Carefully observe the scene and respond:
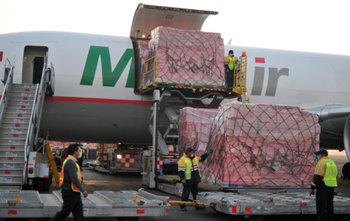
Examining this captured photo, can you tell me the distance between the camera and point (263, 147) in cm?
1048

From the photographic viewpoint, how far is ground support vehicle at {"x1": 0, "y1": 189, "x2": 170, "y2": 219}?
7176 mm

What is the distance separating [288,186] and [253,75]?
261 inches

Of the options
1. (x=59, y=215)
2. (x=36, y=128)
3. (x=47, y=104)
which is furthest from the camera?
(x=47, y=104)

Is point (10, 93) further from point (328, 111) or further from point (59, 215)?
point (328, 111)

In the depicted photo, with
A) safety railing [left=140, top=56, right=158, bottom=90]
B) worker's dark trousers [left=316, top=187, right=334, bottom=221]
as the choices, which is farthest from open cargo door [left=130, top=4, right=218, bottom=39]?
worker's dark trousers [left=316, top=187, right=334, bottom=221]

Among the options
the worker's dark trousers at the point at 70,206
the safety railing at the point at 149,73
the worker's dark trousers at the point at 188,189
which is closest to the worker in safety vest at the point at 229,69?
the safety railing at the point at 149,73

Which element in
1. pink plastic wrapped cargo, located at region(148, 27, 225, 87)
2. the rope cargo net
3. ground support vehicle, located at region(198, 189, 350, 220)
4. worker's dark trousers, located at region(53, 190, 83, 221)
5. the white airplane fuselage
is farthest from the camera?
the white airplane fuselage

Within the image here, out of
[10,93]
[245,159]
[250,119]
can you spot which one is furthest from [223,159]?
[10,93]

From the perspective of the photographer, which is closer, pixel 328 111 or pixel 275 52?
pixel 328 111

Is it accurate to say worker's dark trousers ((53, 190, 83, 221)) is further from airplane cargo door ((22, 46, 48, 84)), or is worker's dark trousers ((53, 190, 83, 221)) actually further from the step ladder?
airplane cargo door ((22, 46, 48, 84))

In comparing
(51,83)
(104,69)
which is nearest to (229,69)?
(104,69)

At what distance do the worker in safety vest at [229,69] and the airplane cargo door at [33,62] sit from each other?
6227 millimetres

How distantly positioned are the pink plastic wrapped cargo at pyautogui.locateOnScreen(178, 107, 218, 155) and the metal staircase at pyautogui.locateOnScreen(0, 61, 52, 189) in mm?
4464

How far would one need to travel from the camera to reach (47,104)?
14938 millimetres
